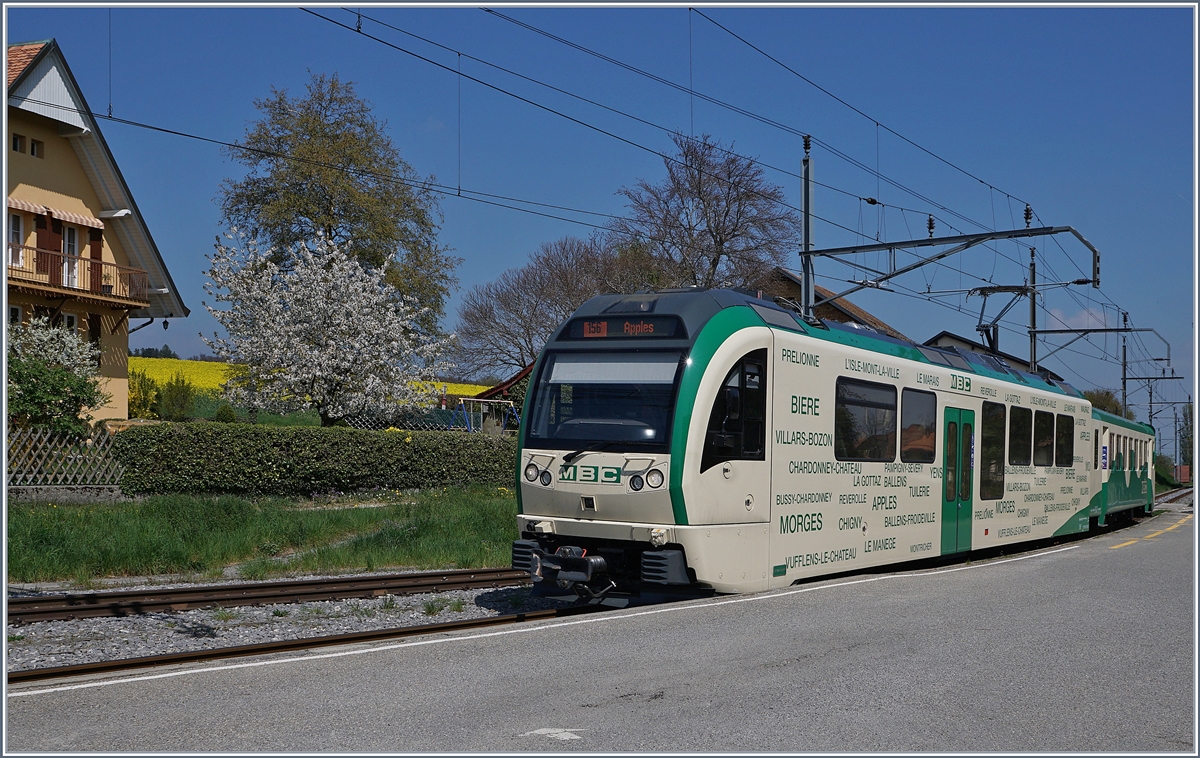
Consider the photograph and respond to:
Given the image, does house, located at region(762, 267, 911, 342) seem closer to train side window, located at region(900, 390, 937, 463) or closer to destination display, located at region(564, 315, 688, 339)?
train side window, located at region(900, 390, 937, 463)

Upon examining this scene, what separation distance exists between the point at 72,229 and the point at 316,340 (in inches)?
318

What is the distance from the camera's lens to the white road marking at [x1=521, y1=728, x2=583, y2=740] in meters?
5.73

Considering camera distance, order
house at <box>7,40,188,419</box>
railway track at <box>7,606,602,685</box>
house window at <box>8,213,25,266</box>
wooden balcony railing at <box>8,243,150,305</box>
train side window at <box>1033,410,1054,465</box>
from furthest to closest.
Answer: wooden balcony railing at <box>8,243,150,305</box>
house at <box>7,40,188,419</box>
house window at <box>8,213,25,266</box>
train side window at <box>1033,410,1054,465</box>
railway track at <box>7,606,602,685</box>

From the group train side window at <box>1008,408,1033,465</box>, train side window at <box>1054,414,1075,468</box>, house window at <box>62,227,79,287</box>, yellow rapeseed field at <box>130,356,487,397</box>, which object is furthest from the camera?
yellow rapeseed field at <box>130,356,487,397</box>

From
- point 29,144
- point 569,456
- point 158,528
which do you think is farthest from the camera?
point 29,144

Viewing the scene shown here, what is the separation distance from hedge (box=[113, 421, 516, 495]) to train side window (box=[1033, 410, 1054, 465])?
14190 mm

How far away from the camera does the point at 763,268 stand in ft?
131

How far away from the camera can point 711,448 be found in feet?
34.8

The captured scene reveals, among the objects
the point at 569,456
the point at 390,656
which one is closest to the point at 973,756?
the point at 390,656

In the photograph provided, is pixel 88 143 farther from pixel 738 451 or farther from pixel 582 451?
pixel 738 451

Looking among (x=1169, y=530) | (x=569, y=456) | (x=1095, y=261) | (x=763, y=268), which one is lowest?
(x=1169, y=530)

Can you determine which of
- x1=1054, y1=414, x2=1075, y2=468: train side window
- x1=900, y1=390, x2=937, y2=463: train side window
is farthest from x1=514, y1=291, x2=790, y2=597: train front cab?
x1=1054, y1=414, x2=1075, y2=468: train side window

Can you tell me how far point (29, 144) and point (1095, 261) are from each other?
28411mm

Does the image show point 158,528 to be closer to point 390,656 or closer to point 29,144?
point 390,656
